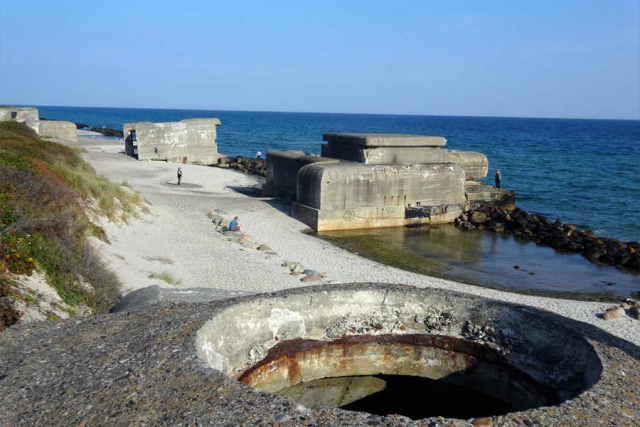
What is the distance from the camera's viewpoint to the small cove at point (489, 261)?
14.4m

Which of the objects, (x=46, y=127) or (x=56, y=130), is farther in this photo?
(x=56, y=130)

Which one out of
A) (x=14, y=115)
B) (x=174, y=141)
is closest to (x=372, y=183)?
Answer: (x=174, y=141)

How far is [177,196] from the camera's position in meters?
21.1

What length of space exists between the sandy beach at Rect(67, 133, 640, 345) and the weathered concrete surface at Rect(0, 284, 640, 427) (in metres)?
4.69

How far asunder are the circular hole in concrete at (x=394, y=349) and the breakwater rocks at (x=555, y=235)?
12120 millimetres

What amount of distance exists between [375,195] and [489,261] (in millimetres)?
4402

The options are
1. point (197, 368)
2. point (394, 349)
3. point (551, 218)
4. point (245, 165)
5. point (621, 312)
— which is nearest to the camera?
point (197, 368)

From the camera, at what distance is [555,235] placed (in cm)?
1955

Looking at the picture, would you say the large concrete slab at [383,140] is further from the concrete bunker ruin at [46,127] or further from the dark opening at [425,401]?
the concrete bunker ruin at [46,127]

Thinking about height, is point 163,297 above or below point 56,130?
below

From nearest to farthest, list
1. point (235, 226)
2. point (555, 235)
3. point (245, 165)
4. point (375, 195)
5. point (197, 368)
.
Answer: point (197, 368), point (235, 226), point (375, 195), point (555, 235), point (245, 165)

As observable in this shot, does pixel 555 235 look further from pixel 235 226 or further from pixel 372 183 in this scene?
pixel 235 226

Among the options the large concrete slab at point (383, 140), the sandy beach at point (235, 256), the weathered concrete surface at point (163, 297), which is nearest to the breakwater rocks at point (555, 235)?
the large concrete slab at point (383, 140)


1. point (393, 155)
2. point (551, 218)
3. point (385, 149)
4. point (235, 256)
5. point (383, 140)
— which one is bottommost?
point (551, 218)
